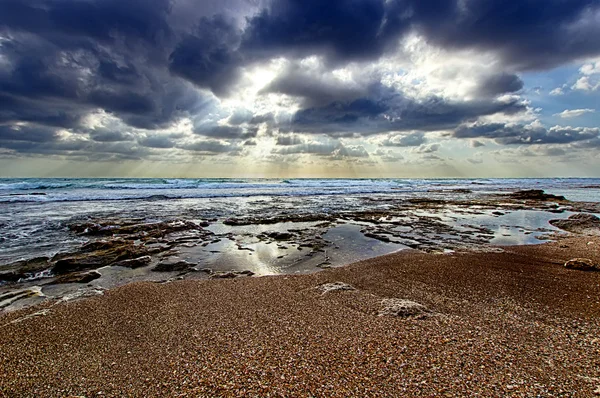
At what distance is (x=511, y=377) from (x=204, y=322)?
3506mm

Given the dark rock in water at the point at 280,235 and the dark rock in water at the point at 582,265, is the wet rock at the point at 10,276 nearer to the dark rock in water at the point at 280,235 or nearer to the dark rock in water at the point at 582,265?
the dark rock in water at the point at 280,235

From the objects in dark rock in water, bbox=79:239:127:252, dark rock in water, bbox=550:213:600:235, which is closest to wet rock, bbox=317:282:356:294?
dark rock in water, bbox=79:239:127:252

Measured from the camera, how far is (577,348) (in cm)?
308

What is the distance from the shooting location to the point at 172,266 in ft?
22.4

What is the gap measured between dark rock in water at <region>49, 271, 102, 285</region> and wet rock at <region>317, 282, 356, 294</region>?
4886 millimetres

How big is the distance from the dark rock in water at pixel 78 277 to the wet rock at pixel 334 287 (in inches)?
192

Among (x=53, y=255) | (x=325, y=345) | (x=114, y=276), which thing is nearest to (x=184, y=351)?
(x=325, y=345)

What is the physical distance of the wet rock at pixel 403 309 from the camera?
3918 mm

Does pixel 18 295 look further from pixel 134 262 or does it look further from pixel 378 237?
pixel 378 237

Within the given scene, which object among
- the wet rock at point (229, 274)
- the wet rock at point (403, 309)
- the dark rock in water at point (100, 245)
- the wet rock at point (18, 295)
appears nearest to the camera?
the wet rock at point (403, 309)

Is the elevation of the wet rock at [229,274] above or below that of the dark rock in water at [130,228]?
below

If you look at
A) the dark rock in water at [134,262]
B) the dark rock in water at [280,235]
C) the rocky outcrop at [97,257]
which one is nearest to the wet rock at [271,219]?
the dark rock in water at [280,235]

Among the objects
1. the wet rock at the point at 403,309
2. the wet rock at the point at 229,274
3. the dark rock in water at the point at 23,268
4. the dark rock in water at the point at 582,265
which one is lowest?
the wet rock at the point at 229,274

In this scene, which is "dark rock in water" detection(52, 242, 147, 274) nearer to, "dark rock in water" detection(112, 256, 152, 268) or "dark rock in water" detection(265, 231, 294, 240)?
"dark rock in water" detection(112, 256, 152, 268)
